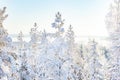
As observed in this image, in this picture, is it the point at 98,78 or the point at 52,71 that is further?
the point at 98,78

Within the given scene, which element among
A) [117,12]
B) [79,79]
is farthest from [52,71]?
[117,12]

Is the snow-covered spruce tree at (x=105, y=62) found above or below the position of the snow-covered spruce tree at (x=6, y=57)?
below

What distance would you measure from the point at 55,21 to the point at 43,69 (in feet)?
16.4

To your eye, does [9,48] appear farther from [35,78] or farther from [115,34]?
[35,78]

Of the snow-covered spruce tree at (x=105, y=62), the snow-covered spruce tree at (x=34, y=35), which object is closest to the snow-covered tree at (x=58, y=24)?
the snow-covered spruce tree at (x=105, y=62)

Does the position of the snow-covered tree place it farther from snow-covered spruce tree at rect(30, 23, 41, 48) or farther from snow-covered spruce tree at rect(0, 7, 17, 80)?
snow-covered spruce tree at rect(30, 23, 41, 48)

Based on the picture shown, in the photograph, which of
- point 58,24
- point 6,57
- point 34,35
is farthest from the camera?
point 34,35

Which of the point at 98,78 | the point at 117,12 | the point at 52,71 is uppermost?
the point at 117,12

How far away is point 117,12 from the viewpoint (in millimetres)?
65688

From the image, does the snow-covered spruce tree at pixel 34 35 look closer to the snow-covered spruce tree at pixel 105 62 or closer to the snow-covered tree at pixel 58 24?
the snow-covered spruce tree at pixel 105 62

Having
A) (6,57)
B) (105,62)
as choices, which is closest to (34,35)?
(105,62)

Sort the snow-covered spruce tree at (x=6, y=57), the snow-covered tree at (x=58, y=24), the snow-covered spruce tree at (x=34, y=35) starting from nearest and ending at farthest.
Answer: the snow-covered spruce tree at (x=6, y=57) → the snow-covered tree at (x=58, y=24) → the snow-covered spruce tree at (x=34, y=35)

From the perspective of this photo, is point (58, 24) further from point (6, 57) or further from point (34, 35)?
point (34, 35)

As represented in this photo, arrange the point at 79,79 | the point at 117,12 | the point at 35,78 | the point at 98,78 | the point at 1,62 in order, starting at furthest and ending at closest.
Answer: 1. the point at 117,12
2. the point at 98,78
3. the point at 79,79
4. the point at 35,78
5. the point at 1,62
